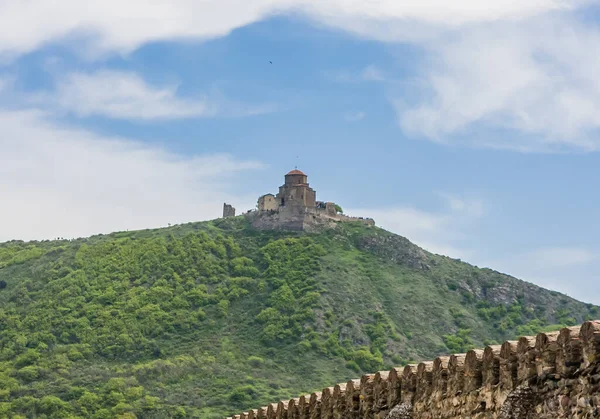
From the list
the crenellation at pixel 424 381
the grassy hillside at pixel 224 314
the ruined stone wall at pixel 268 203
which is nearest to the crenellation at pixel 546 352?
the crenellation at pixel 424 381

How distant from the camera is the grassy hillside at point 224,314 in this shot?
11819cm

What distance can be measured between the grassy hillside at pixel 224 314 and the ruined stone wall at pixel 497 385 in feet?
298

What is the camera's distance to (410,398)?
15258 millimetres

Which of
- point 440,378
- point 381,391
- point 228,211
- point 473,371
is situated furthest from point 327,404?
point 228,211

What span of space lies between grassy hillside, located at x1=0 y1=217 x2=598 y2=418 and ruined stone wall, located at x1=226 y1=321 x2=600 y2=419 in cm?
9070

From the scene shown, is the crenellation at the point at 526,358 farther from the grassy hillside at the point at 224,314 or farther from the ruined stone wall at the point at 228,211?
the ruined stone wall at the point at 228,211

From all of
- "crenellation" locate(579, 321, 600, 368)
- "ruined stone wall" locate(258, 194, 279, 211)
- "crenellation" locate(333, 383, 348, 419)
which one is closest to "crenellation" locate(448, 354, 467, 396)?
"crenellation" locate(579, 321, 600, 368)

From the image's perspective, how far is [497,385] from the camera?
1310 centimetres

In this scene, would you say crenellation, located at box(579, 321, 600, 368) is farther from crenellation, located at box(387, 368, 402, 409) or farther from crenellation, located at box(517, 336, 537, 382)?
crenellation, located at box(387, 368, 402, 409)

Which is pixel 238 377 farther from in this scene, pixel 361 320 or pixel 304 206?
pixel 304 206

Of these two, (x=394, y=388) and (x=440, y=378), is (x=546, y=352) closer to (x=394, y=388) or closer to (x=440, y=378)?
(x=440, y=378)

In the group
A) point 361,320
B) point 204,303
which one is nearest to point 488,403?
point 361,320

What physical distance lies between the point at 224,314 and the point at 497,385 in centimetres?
13372

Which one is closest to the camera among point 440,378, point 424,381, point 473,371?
point 473,371
